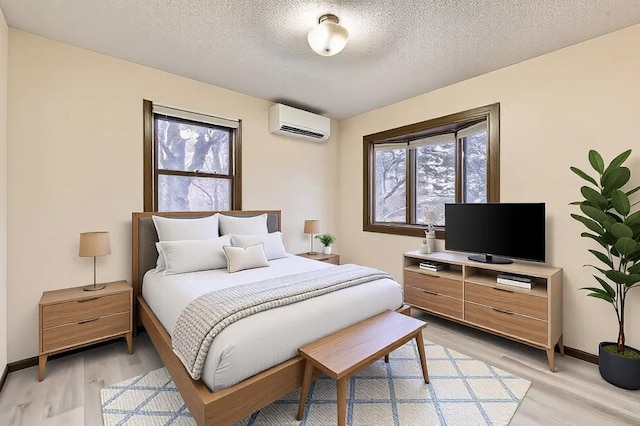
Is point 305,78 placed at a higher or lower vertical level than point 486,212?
higher

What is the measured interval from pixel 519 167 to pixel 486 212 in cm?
53

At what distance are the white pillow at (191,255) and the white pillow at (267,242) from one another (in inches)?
8.9

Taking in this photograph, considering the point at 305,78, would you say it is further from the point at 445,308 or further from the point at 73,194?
the point at 445,308

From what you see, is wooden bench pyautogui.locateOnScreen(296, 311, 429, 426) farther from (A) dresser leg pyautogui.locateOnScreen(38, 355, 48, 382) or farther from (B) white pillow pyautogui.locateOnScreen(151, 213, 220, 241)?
(A) dresser leg pyautogui.locateOnScreen(38, 355, 48, 382)

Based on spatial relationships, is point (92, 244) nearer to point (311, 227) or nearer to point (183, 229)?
point (183, 229)

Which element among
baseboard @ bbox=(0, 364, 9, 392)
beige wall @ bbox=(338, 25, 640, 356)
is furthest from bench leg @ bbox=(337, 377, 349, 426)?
baseboard @ bbox=(0, 364, 9, 392)

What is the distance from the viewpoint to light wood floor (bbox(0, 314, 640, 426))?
178 centimetres

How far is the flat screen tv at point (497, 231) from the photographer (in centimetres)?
255

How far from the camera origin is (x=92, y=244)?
7.87ft

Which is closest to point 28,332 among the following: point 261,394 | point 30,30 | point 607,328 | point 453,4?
point 261,394

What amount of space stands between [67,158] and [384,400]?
3.14 metres

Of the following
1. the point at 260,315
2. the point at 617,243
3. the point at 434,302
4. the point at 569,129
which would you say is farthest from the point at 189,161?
the point at 617,243

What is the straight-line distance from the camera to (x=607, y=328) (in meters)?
2.36

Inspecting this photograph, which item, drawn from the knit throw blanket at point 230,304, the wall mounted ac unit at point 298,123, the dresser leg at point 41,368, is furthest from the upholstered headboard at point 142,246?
the wall mounted ac unit at point 298,123
